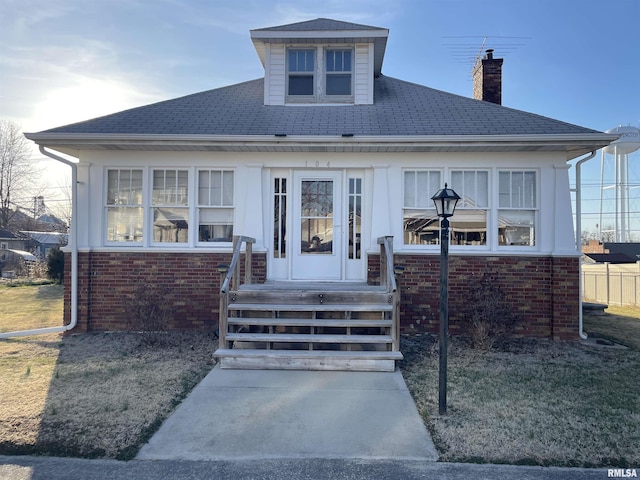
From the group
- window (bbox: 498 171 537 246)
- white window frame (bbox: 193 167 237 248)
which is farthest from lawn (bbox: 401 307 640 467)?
white window frame (bbox: 193 167 237 248)

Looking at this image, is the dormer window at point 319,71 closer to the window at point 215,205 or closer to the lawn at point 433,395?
the window at point 215,205

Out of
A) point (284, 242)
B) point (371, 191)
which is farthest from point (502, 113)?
point (284, 242)

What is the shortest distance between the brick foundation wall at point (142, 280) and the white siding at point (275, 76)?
360 centimetres

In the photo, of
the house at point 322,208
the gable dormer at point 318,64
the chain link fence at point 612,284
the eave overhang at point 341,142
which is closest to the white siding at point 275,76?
the gable dormer at point 318,64

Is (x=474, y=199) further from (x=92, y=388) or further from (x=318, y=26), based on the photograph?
(x=92, y=388)

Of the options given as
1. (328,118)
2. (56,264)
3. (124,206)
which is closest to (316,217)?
(328,118)

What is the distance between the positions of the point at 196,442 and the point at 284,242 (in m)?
4.63

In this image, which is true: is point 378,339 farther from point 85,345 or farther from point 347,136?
point 85,345

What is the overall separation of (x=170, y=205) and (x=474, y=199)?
5.69 m

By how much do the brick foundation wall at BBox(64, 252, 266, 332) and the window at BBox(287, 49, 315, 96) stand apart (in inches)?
154

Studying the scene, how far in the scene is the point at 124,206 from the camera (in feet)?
25.5

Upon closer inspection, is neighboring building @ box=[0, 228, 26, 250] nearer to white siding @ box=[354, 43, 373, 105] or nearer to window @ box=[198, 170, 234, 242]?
window @ box=[198, 170, 234, 242]

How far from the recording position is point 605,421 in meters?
4.05

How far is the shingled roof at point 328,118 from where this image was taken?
7.44 m
